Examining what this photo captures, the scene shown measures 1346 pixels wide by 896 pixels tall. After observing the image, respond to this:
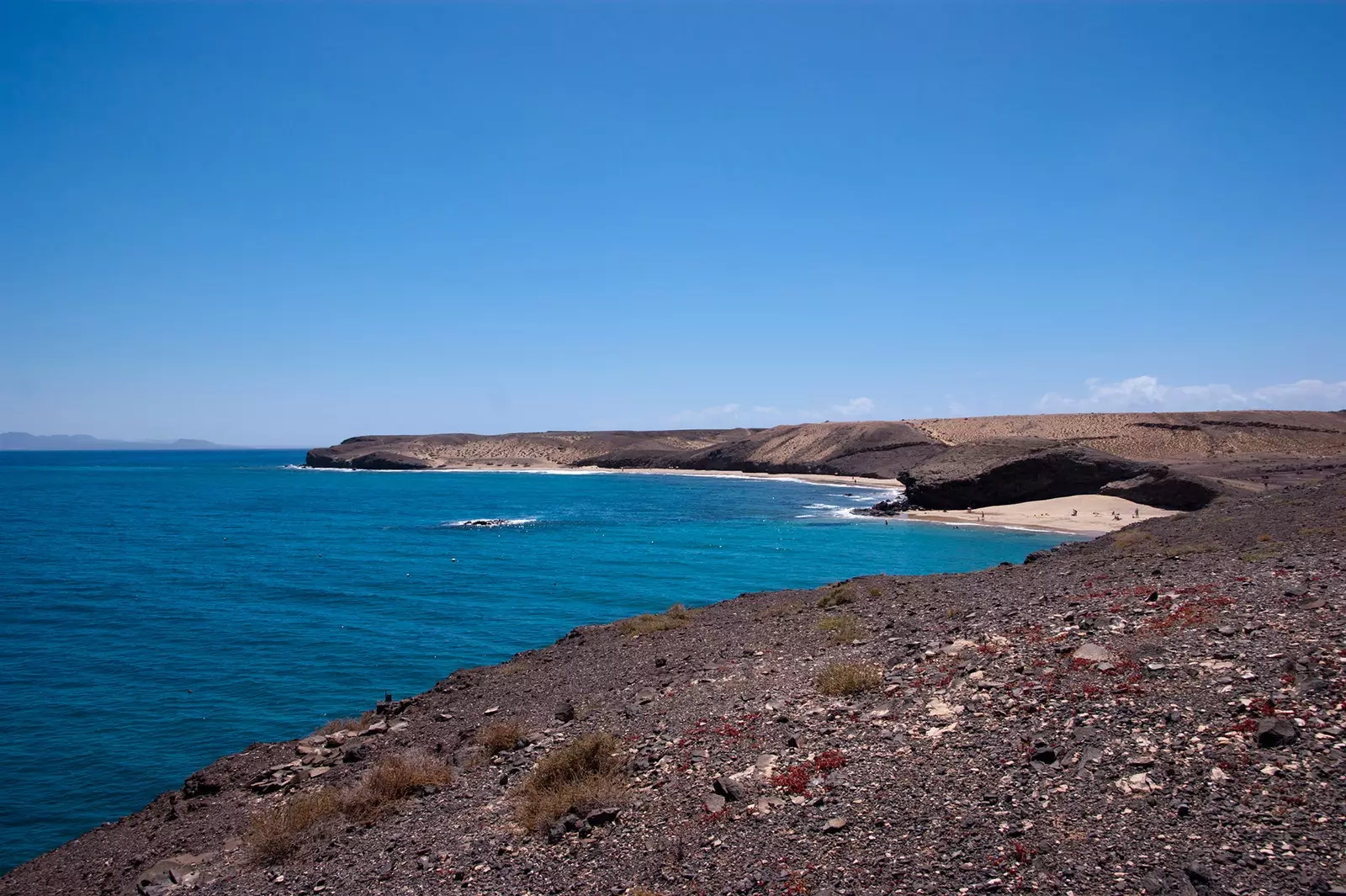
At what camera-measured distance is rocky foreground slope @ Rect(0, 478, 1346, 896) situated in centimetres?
686

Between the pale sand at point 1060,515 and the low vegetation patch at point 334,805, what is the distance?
45271 millimetres

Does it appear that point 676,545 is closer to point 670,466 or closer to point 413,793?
point 413,793

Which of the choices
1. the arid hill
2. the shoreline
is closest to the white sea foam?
the shoreline

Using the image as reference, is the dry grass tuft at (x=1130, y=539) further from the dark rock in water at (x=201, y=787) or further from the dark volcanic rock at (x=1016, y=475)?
the dark volcanic rock at (x=1016, y=475)

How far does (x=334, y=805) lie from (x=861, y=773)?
692 cm

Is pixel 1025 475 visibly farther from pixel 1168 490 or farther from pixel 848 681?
pixel 848 681

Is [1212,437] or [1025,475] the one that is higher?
[1212,437]

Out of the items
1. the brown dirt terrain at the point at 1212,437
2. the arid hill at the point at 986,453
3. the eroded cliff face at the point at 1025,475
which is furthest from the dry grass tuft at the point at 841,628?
the brown dirt terrain at the point at 1212,437

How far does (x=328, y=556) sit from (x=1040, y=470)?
5197 cm

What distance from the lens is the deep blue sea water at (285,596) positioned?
16.5 meters

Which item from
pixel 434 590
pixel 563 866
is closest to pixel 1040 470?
pixel 434 590

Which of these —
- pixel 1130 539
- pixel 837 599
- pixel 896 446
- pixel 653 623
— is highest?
pixel 896 446

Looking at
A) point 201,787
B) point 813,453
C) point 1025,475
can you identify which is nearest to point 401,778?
point 201,787

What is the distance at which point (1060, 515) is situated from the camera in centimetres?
5638
